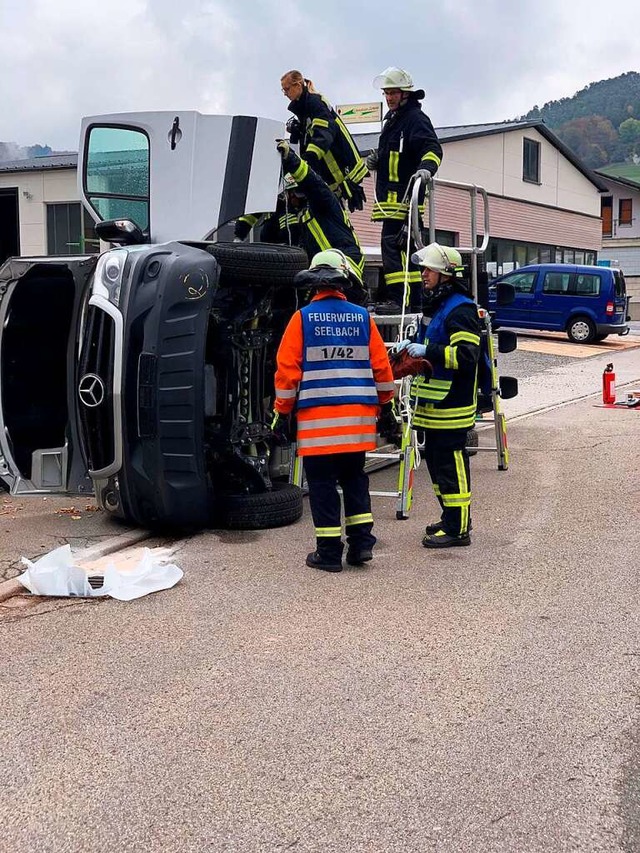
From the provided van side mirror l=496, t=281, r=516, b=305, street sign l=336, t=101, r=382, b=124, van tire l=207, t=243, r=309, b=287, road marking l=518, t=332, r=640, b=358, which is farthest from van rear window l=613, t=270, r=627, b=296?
van tire l=207, t=243, r=309, b=287

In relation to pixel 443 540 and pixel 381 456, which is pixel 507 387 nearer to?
pixel 381 456

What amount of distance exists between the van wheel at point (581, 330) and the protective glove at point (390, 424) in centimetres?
1902

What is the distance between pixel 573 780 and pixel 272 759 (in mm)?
1041

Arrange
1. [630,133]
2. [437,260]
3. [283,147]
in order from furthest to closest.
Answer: [630,133]
[283,147]
[437,260]

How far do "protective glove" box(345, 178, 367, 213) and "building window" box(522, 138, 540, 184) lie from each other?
3116 centimetres

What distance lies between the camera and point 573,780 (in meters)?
3.57

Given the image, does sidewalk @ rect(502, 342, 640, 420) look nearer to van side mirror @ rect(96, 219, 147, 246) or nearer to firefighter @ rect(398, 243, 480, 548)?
firefighter @ rect(398, 243, 480, 548)

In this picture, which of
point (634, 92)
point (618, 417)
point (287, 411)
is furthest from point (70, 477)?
point (634, 92)

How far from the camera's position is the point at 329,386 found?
6.23m

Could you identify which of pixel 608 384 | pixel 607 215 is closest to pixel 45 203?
pixel 608 384

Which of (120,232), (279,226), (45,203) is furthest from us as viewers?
(45,203)

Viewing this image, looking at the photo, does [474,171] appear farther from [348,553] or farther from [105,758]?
[105,758]

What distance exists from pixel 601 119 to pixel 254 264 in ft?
458

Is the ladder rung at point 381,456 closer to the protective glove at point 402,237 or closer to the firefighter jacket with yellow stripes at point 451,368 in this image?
the protective glove at point 402,237
